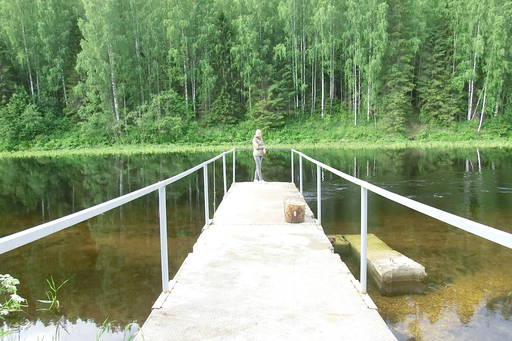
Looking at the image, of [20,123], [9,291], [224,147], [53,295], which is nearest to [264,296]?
[9,291]

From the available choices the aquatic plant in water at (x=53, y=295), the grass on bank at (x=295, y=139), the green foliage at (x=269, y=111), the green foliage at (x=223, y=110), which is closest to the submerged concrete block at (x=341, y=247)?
the aquatic plant in water at (x=53, y=295)

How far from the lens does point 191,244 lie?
9062 millimetres

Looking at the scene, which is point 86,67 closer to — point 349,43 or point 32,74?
point 32,74

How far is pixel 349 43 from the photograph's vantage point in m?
37.0

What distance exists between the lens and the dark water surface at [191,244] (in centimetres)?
562

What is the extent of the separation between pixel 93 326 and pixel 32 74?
40171mm

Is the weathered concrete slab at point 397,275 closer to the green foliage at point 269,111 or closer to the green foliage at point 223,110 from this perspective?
the green foliage at point 269,111

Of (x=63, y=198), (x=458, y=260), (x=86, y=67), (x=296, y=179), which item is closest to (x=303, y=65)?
(x=86, y=67)

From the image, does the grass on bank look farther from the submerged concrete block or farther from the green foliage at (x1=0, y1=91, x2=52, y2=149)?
the submerged concrete block

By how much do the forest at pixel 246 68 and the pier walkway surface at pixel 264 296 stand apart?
28.7 m

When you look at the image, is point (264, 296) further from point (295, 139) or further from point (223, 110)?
point (223, 110)

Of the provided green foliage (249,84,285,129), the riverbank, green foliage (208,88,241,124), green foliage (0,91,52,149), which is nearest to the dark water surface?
the riverbank

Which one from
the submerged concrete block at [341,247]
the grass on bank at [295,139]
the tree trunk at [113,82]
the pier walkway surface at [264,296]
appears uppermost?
the tree trunk at [113,82]

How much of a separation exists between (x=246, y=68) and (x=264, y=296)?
33.6 meters
